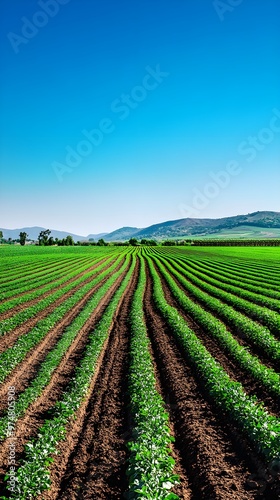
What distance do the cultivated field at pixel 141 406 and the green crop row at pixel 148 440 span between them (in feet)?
0.13

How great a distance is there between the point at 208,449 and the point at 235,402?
2162 mm

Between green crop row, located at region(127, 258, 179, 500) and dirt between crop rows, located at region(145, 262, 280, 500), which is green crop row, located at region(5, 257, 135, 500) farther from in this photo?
dirt between crop rows, located at region(145, 262, 280, 500)

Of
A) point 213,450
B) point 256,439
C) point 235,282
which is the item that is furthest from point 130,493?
point 235,282

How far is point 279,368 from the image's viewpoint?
14.6m

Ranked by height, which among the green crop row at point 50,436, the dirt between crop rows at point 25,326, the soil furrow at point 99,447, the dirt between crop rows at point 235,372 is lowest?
the soil furrow at point 99,447

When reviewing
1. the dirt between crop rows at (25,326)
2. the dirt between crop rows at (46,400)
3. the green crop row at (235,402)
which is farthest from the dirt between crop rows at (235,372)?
the dirt between crop rows at (25,326)

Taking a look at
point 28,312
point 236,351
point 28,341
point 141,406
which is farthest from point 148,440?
point 28,312

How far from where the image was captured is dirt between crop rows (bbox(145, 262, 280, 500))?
771 cm

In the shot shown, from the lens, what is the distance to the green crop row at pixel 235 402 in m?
8.73

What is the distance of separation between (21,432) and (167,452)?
4.49m

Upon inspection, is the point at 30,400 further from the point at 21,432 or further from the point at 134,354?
the point at 134,354

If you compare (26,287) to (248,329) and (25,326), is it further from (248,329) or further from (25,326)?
(248,329)

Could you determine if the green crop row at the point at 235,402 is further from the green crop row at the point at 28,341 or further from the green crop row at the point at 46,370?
the green crop row at the point at 28,341

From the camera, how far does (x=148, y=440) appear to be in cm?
889
